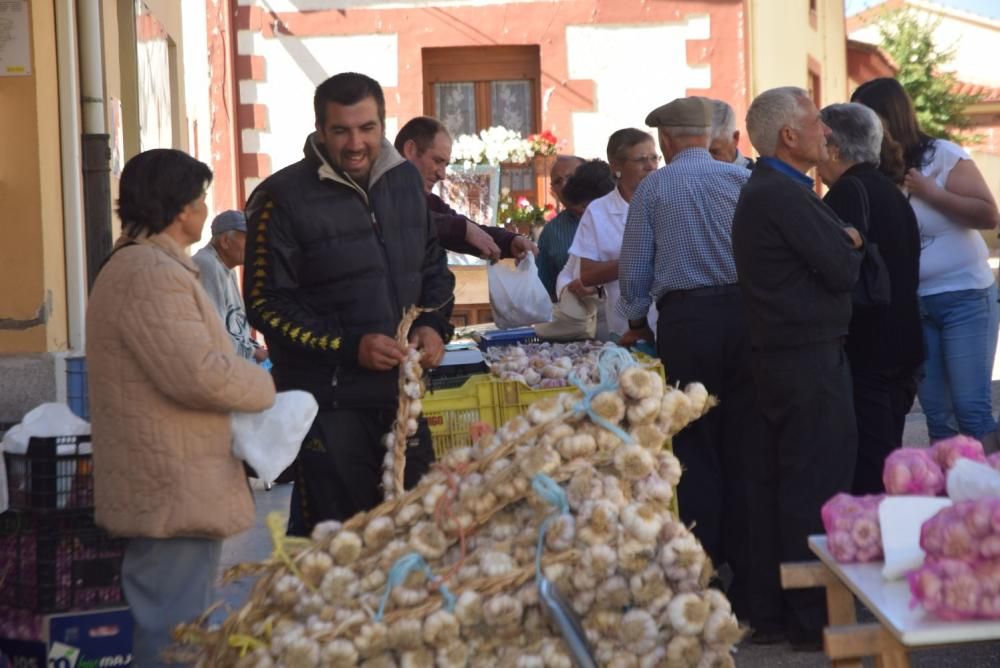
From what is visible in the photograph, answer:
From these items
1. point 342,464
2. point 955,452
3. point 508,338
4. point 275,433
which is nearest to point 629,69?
point 508,338

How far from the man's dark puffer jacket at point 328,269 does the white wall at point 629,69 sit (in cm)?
989

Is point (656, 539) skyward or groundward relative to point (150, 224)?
groundward

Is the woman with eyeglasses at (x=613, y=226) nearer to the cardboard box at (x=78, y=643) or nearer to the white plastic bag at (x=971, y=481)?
the cardboard box at (x=78, y=643)

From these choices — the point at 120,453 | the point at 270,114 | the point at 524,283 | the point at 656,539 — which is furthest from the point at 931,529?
the point at 270,114

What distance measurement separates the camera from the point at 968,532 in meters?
2.73

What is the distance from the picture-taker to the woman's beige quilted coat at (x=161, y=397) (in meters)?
3.93

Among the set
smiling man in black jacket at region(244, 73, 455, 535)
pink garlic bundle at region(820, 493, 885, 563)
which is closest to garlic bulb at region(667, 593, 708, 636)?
pink garlic bundle at region(820, 493, 885, 563)

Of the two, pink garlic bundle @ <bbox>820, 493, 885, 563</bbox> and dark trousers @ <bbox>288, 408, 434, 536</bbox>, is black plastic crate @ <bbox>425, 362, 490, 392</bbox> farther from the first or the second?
pink garlic bundle @ <bbox>820, 493, 885, 563</bbox>

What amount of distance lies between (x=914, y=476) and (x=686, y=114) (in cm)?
295

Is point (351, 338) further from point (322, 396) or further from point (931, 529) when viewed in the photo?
point (931, 529)

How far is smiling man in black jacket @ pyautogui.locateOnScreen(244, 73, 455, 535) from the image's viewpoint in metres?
4.66

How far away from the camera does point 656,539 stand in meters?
2.80

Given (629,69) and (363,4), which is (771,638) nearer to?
(629,69)

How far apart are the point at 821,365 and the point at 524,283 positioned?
2328 millimetres
